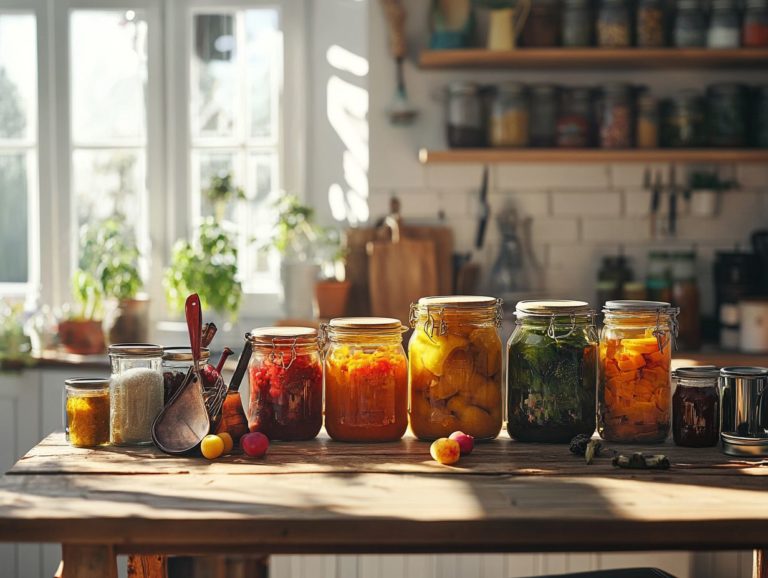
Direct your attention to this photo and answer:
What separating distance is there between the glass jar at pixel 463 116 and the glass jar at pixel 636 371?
2.00 metres

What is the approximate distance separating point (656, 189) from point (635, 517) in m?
2.69

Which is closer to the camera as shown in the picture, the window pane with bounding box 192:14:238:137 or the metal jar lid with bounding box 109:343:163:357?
the metal jar lid with bounding box 109:343:163:357

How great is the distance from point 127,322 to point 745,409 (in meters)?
2.60

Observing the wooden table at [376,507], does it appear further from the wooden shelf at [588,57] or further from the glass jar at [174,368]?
the wooden shelf at [588,57]

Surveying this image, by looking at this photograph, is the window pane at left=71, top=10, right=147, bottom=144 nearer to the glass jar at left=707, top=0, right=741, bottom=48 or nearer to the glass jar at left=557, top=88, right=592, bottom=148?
the glass jar at left=557, top=88, right=592, bottom=148

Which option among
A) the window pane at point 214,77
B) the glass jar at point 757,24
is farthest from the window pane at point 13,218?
the glass jar at point 757,24

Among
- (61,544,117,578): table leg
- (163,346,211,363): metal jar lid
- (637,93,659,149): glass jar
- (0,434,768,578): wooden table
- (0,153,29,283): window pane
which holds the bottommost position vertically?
(61,544,117,578): table leg

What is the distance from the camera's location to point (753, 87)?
3.88 m

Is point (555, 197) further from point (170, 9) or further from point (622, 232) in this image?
point (170, 9)

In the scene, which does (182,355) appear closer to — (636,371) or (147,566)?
(147,566)

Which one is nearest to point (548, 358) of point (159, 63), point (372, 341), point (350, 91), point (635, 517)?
point (372, 341)

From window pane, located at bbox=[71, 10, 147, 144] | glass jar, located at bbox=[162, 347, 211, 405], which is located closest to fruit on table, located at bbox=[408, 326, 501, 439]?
glass jar, located at bbox=[162, 347, 211, 405]

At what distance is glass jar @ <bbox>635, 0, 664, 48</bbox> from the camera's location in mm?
3668

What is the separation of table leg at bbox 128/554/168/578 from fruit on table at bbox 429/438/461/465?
58 centimetres
